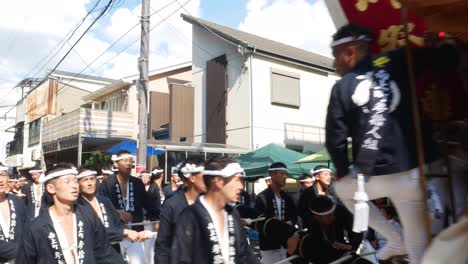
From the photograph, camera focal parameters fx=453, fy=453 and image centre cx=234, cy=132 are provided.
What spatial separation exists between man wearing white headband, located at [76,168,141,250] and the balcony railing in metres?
14.5

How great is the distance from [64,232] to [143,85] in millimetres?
8063

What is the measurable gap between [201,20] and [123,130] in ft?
20.1

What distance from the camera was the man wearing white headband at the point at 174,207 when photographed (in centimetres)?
408

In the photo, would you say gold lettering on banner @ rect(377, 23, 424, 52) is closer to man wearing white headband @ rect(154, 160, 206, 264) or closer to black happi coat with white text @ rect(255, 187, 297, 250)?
man wearing white headband @ rect(154, 160, 206, 264)

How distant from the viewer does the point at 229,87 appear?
18109mm

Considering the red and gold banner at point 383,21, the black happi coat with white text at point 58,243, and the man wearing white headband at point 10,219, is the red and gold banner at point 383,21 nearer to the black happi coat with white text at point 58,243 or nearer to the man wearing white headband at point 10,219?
the black happi coat with white text at point 58,243

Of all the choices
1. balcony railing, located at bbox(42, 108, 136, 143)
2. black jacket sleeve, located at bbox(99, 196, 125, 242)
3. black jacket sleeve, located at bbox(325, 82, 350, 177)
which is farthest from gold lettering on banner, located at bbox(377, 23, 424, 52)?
balcony railing, located at bbox(42, 108, 136, 143)

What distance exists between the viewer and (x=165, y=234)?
168 inches

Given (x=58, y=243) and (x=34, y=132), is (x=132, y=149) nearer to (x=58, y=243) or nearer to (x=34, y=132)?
(x=58, y=243)

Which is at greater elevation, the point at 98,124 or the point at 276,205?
the point at 98,124

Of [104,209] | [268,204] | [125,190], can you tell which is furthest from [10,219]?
[268,204]

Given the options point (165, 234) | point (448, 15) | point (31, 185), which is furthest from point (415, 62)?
point (31, 185)

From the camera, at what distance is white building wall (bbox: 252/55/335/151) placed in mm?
17250

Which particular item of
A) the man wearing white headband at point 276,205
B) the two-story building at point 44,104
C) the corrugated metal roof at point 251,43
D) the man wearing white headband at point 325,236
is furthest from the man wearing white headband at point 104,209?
the two-story building at point 44,104
